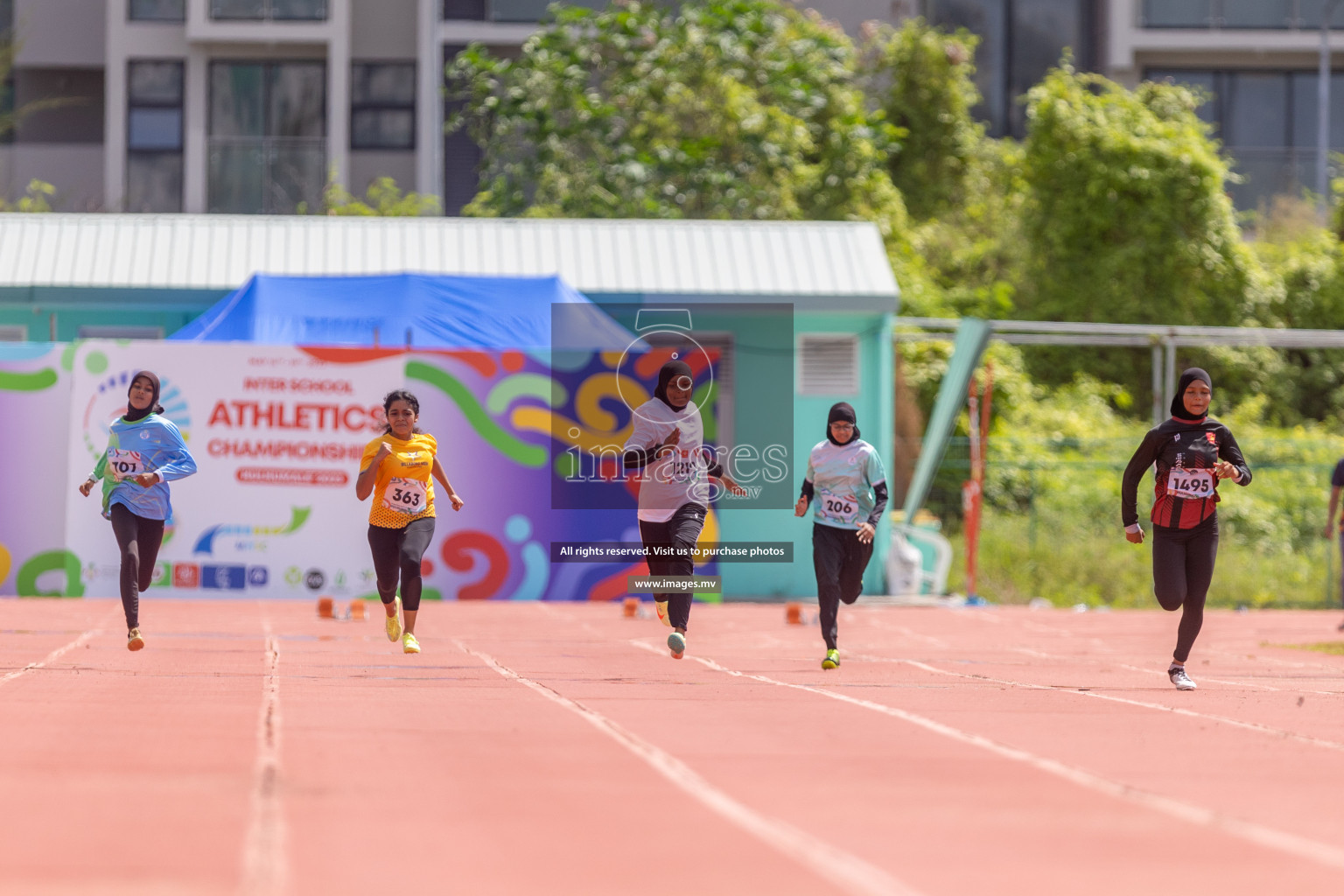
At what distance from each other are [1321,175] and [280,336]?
27941 mm

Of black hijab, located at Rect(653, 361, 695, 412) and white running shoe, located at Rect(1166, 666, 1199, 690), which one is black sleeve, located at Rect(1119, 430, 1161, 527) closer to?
white running shoe, located at Rect(1166, 666, 1199, 690)

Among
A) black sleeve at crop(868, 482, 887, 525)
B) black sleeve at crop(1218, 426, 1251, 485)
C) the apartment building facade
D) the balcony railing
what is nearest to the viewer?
black sleeve at crop(1218, 426, 1251, 485)

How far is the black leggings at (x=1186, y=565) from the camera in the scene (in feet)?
37.4

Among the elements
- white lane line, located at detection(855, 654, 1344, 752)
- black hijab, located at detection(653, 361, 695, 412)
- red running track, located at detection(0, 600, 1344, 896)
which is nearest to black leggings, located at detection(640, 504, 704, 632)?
red running track, located at detection(0, 600, 1344, 896)

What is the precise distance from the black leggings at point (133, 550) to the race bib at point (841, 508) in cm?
455

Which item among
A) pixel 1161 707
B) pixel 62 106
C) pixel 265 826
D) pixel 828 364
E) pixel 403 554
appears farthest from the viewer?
pixel 62 106

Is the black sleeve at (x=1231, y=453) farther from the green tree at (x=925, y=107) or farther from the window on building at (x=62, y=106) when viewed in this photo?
the window on building at (x=62, y=106)

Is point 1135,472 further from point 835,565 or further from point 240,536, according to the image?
point 240,536

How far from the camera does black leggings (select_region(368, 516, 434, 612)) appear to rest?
39.3 ft

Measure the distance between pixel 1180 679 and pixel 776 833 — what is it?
619 centimetres

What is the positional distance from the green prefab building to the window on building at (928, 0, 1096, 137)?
68.0 ft

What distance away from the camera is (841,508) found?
1219cm

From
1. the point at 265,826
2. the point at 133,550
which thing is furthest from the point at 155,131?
the point at 265,826

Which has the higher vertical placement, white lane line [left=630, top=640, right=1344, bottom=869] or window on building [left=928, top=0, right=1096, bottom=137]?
window on building [left=928, top=0, right=1096, bottom=137]
